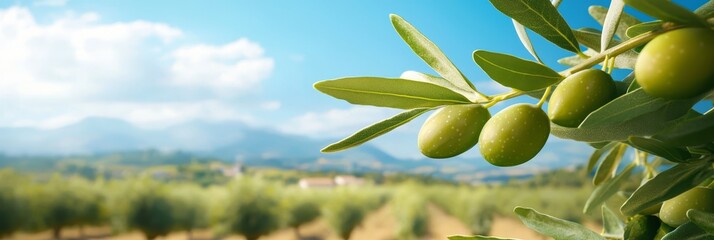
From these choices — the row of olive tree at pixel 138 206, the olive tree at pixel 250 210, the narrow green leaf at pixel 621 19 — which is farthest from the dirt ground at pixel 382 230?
the narrow green leaf at pixel 621 19

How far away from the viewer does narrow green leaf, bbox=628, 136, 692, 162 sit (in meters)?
0.24

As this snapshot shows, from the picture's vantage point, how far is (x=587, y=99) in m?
0.22

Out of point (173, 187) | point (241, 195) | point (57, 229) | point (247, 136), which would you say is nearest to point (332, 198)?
point (241, 195)

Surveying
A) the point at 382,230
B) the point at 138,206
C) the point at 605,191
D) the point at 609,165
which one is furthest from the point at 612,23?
the point at 382,230

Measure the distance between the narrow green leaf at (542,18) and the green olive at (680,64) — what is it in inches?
2.2

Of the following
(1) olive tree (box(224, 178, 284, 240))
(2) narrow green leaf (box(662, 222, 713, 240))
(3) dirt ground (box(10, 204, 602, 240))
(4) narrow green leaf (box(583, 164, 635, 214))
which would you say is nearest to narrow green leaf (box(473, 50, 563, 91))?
(2) narrow green leaf (box(662, 222, 713, 240))

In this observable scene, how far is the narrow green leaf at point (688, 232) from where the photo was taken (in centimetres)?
28

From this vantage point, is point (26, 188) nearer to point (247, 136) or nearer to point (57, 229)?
point (57, 229)

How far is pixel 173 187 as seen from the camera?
55.2 ft

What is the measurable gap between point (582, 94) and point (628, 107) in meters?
0.02

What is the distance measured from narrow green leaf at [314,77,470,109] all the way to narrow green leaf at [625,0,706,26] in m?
0.09

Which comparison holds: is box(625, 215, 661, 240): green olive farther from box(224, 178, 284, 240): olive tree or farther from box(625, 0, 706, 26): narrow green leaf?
box(224, 178, 284, 240): olive tree

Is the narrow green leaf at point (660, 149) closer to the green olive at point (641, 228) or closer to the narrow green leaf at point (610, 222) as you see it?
the green olive at point (641, 228)

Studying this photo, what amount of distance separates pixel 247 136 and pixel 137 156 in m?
19.1
